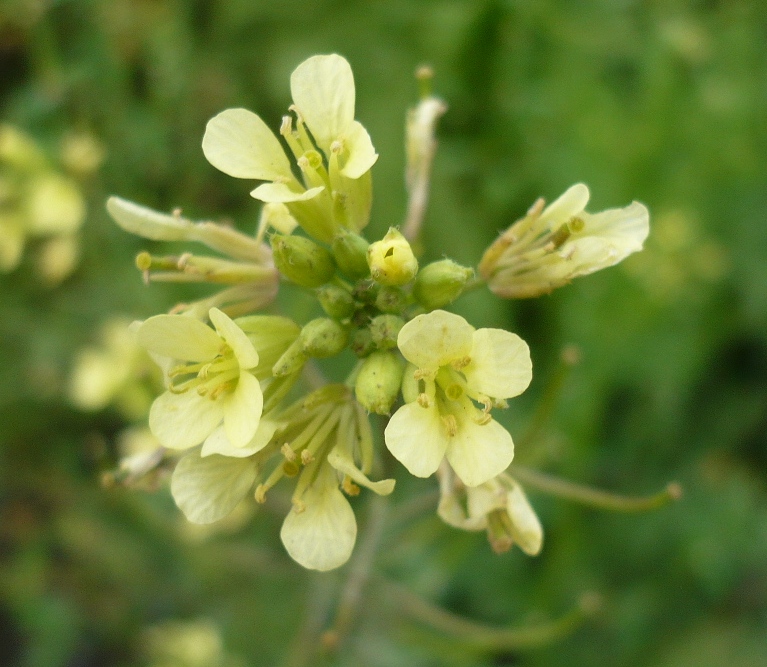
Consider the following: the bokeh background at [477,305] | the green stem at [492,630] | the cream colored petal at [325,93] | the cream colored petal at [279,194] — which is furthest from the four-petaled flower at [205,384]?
the bokeh background at [477,305]

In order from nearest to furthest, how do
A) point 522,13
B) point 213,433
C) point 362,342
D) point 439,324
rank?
point 439,324 → point 213,433 → point 362,342 → point 522,13

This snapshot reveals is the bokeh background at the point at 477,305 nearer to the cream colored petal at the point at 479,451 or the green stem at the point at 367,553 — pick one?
the green stem at the point at 367,553

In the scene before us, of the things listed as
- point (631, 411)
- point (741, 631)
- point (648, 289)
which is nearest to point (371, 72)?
point (648, 289)

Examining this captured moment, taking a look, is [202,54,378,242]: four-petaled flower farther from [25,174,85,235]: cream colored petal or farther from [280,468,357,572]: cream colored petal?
[25,174,85,235]: cream colored petal

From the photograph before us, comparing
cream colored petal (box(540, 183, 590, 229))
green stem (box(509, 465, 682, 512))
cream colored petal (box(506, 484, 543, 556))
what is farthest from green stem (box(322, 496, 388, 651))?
cream colored petal (box(540, 183, 590, 229))

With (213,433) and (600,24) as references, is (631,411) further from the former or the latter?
(213,433)

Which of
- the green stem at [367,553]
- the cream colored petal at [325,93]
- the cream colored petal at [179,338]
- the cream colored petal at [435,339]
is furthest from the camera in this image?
the green stem at [367,553]
